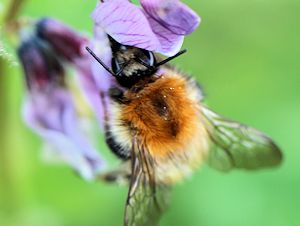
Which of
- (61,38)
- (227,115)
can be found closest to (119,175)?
(61,38)

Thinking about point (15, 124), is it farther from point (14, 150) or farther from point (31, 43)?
point (31, 43)

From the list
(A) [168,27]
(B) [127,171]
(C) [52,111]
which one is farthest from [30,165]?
(A) [168,27]

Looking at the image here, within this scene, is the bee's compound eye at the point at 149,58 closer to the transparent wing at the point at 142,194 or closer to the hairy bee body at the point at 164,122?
the hairy bee body at the point at 164,122

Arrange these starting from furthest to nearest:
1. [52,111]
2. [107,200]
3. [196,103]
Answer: [107,200] < [52,111] < [196,103]

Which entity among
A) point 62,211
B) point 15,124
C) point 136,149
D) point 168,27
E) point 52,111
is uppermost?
point 168,27

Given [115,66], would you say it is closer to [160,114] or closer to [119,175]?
[160,114]

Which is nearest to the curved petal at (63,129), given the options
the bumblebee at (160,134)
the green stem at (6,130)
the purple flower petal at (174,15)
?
the green stem at (6,130)

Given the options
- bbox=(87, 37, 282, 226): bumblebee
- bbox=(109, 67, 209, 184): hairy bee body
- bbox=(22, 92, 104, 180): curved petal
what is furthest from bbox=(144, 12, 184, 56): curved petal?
bbox=(22, 92, 104, 180): curved petal
